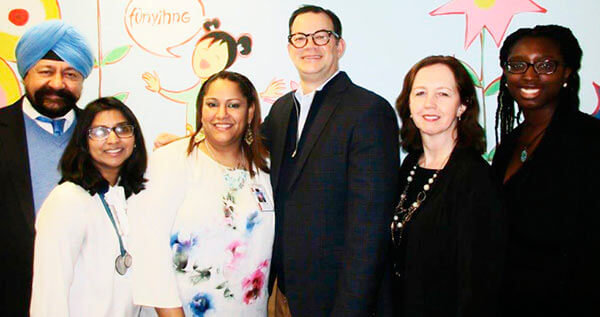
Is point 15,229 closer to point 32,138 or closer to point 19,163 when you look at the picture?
point 19,163

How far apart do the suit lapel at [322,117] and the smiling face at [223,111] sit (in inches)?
12.4

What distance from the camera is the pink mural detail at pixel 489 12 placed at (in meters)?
2.49

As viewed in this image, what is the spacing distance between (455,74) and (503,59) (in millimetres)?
424

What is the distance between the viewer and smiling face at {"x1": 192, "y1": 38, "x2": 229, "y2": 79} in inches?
112

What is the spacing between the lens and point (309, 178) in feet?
5.96

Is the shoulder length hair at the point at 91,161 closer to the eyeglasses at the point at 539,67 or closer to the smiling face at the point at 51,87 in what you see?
the smiling face at the point at 51,87

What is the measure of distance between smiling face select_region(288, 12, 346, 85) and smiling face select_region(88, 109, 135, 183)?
79 cm

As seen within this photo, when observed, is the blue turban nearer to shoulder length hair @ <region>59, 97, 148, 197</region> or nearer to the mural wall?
shoulder length hair @ <region>59, 97, 148, 197</region>

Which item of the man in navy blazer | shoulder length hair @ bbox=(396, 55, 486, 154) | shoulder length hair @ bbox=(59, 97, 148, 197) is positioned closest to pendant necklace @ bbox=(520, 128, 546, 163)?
shoulder length hair @ bbox=(396, 55, 486, 154)

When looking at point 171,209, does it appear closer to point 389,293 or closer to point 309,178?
point 309,178

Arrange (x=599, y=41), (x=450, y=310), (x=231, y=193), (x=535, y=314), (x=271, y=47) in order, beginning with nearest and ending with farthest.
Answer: (x=450, y=310) → (x=535, y=314) → (x=231, y=193) → (x=599, y=41) → (x=271, y=47)

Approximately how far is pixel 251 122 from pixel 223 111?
0.18 m

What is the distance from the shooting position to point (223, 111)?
1.94 m

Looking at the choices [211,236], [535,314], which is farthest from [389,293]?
[211,236]
